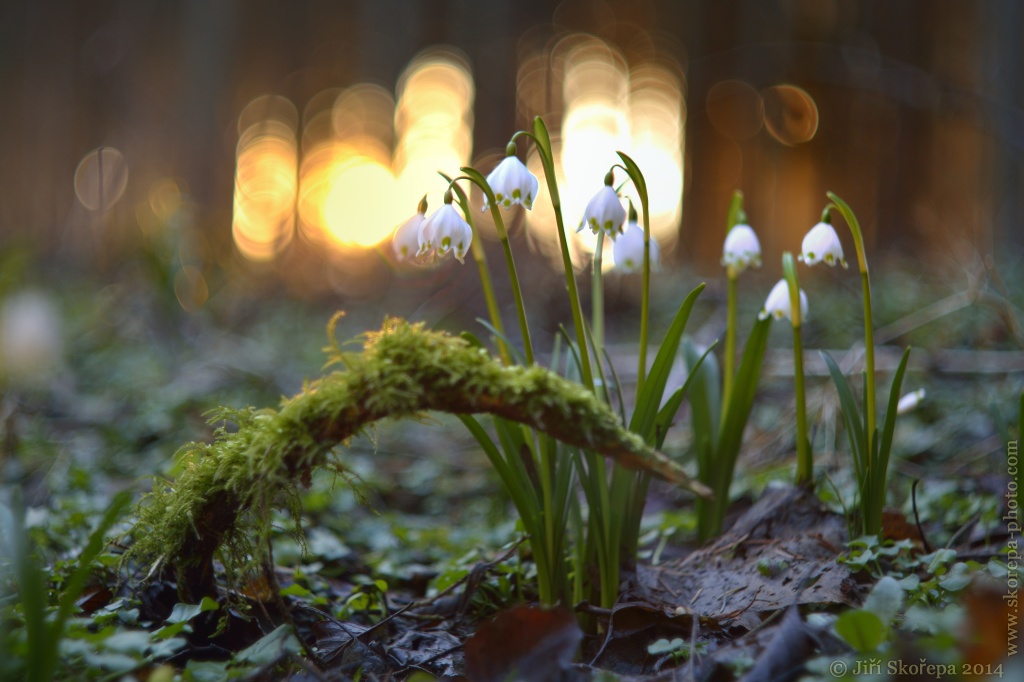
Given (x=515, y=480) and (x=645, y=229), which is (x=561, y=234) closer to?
(x=645, y=229)

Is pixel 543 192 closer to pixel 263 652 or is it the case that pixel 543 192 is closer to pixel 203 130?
pixel 203 130

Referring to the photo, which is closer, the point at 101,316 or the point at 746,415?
the point at 746,415

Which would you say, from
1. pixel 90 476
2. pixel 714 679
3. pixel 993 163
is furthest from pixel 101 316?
pixel 993 163

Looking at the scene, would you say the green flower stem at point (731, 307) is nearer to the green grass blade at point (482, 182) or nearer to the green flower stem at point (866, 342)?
the green flower stem at point (866, 342)

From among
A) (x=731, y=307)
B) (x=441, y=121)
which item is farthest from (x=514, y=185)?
(x=441, y=121)

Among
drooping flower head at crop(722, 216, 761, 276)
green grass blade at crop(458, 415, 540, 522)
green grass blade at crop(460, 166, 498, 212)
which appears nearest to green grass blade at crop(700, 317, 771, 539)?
drooping flower head at crop(722, 216, 761, 276)

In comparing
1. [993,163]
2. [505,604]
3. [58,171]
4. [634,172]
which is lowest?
[505,604]

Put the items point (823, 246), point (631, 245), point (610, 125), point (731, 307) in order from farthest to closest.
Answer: point (610, 125) → point (731, 307) → point (631, 245) → point (823, 246)

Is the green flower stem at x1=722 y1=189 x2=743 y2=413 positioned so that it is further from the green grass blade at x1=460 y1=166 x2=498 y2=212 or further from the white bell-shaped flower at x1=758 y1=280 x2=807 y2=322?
the green grass blade at x1=460 y1=166 x2=498 y2=212
